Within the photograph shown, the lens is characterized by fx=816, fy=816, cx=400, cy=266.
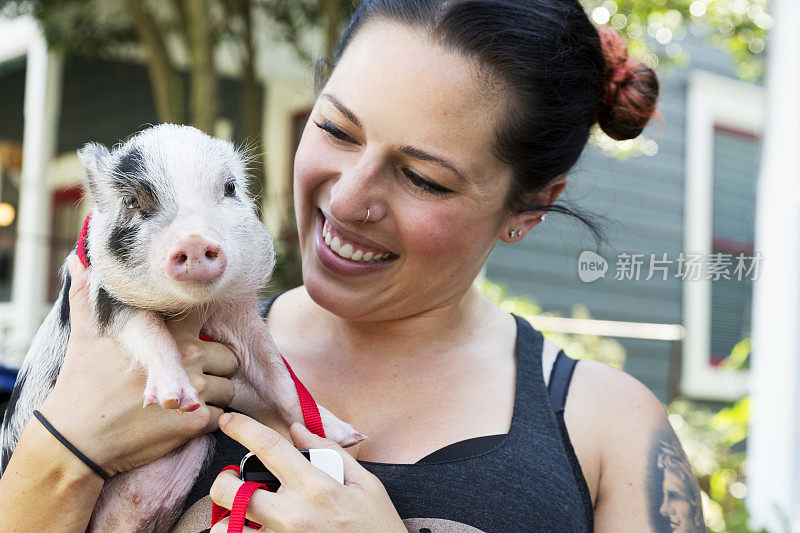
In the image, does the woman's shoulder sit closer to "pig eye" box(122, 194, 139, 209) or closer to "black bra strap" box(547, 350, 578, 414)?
"black bra strap" box(547, 350, 578, 414)

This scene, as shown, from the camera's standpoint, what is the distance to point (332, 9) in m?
5.41

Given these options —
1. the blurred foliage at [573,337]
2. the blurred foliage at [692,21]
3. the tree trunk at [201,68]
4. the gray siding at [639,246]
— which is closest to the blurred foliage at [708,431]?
the blurred foliage at [573,337]

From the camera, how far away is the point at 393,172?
1.91 meters

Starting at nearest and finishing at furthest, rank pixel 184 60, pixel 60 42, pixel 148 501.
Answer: pixel 148 501 → pixel 60 42 → pixel 184 60

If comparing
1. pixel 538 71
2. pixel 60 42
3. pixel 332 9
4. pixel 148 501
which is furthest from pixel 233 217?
pixel 60 42

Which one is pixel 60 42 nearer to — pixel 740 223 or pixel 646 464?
pixel 646 464

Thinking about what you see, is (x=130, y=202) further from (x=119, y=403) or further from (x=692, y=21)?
(x=692, y=21)

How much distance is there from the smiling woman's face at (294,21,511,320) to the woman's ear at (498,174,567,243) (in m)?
0.16

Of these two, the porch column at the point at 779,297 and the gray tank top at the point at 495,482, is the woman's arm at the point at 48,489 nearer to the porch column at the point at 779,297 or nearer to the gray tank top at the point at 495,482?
the gray tank top at the point at 495,482

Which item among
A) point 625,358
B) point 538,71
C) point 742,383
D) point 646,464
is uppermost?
point 538,71

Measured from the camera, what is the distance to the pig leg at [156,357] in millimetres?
1583

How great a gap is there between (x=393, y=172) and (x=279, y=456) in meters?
0.71

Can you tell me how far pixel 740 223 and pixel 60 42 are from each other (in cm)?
755

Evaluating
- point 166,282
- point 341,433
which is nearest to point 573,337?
point 341,433
